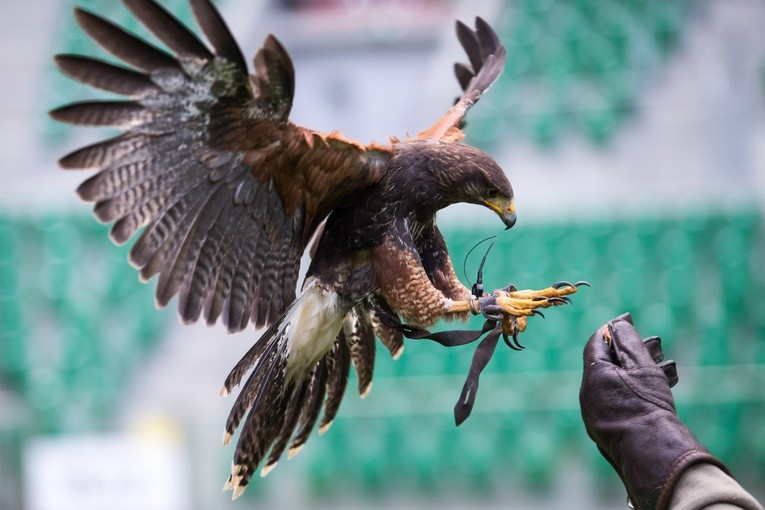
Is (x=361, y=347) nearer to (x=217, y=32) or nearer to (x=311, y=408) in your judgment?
(x=311, y=408)

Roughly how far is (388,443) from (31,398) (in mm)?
2109

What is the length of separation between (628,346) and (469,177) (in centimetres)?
63

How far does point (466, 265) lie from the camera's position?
5875 millimetres

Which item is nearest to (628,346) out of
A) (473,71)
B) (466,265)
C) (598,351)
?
(598,351)

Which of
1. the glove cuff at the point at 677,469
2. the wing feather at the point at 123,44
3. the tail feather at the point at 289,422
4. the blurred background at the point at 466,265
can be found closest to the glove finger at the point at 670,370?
the glove cuff at the point at 677,469

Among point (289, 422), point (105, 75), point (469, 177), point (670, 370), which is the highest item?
point (105, 75)

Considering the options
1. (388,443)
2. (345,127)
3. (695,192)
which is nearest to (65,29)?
(345,127)

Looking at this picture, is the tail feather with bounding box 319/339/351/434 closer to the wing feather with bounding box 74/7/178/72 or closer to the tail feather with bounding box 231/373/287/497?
the tail feather with bounding box 231/373/287/497

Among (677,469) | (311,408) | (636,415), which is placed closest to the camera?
(677,469)

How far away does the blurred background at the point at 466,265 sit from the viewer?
555 centimetres

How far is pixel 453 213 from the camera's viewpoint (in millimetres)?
6316

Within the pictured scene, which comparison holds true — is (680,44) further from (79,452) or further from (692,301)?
A: (79,452)

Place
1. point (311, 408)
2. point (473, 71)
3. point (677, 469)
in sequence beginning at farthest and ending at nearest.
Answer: point (473, 71), point (311, 408), point (677, 469)

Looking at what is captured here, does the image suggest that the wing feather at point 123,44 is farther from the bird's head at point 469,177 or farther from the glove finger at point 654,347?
the glove finger at point 654,347
